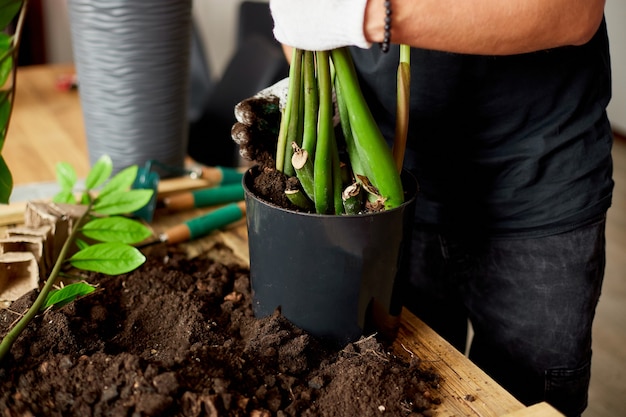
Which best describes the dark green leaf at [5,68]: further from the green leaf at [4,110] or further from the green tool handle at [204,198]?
the green tool handle at [204,198]

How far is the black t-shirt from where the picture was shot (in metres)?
1.00

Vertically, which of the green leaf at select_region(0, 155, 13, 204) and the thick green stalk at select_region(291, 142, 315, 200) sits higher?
the thick green stalk at select_region(291, 142, 315, 200)

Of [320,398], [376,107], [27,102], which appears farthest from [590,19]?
[27,102]

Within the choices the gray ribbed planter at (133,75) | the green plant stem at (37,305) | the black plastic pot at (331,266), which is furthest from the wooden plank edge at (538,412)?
the gray ribbed planter at (133,75)

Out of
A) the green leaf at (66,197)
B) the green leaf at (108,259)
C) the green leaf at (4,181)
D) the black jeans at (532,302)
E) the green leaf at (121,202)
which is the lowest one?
the black jeans at (532,302)

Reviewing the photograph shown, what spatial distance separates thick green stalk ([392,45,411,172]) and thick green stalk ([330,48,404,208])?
0.18ft

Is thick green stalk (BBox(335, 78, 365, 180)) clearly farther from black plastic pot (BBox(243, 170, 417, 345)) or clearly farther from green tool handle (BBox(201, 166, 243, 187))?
green tool handle (BBox(201, 166, 243, 187))

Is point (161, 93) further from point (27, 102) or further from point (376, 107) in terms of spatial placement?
point (27, 102)

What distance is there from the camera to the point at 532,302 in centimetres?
108

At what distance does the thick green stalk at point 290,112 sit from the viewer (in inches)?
30.3

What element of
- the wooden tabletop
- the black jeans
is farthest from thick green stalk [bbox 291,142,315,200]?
the black jeans

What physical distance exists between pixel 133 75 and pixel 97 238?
44 centimetres

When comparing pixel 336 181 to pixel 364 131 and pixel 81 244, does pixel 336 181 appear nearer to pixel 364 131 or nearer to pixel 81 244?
pixel 364 131

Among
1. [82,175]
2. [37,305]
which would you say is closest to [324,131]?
[37,305]
